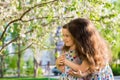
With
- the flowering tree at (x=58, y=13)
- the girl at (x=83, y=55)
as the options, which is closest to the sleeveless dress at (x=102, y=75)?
the girl at (x=83, y=55)

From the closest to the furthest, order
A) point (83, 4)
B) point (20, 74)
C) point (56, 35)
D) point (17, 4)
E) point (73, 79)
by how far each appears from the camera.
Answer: point (73, 79) < point (83, 4) < point (17, 4) < point (56, 35) < point (20, 74)

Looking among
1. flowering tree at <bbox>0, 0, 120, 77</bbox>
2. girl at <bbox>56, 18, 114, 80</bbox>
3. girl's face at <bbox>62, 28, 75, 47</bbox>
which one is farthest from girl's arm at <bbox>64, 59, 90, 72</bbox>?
flowering tree at <bbox>0, 0, 120, 77</bbox>

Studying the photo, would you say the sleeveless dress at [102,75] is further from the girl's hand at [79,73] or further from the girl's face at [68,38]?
the girl's face at [68,38]

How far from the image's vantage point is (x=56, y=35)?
44.1 ft

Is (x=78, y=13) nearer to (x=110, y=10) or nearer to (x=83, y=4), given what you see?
(x=83, y=4)

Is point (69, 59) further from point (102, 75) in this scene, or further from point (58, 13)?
point (58, 13)

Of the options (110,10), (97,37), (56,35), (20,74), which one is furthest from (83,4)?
(20,74)

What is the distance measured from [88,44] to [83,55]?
3.8 inches

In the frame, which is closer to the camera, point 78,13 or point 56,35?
point 78,13

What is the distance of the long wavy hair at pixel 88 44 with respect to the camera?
3.25 m

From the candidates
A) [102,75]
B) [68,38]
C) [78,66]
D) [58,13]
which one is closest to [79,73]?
[78,66]

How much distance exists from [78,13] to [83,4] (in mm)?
225

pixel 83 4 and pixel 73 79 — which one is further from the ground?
pixel 83 4

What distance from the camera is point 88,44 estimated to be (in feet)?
10.7
